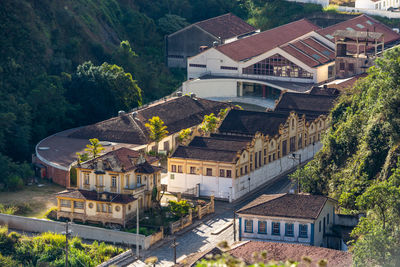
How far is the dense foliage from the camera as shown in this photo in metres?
80.3

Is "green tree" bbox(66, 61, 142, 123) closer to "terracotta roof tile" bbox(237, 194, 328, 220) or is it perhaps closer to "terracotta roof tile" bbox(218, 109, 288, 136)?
"terracotta roof tile" bbox(218, 109, 288, 136)

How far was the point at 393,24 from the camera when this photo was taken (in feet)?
544

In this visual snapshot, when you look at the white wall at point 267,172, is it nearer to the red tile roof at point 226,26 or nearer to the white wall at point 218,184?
the white wall at point 218,184

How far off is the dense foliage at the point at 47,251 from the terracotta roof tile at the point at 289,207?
12.7 metres

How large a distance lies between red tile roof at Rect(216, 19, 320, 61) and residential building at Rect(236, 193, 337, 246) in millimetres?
56912

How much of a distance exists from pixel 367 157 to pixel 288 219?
1294 centimetres

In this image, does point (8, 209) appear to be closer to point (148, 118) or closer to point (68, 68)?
point (148, 118)

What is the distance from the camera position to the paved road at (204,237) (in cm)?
8225

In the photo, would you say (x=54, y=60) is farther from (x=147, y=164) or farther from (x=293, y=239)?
(x=293, y=239)

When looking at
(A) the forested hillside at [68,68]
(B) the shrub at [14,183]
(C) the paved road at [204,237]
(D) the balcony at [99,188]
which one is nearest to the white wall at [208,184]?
(C) the paved road at [204,237]

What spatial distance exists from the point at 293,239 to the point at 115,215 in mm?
17575

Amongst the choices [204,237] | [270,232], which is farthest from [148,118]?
[270,232]

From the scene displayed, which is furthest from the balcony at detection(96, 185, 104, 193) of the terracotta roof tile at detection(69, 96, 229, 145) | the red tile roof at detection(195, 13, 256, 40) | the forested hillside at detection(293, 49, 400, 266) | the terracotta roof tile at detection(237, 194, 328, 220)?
the red tile roof at detection(195, 13, 256, 40)

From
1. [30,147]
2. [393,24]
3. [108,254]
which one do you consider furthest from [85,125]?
[393,24]
